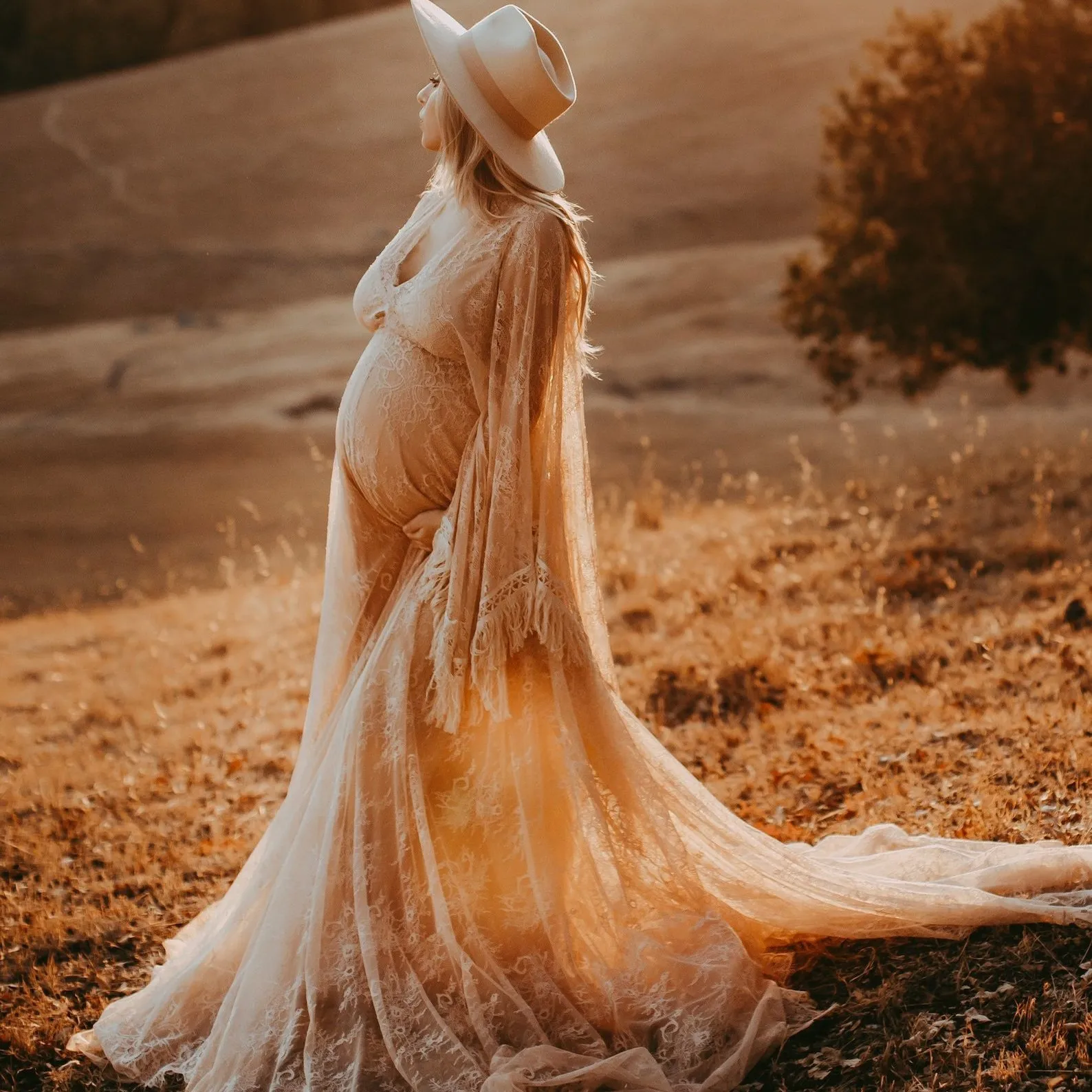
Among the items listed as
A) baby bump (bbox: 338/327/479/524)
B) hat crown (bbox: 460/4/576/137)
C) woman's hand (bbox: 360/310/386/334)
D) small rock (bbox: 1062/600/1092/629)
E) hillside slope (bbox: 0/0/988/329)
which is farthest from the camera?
hillside slope (bbox: 0/0/988/329)

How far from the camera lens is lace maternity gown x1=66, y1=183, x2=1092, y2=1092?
3.17 metres

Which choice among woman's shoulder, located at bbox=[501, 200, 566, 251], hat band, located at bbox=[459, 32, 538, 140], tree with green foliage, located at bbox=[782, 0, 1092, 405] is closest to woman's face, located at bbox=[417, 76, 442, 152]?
hat band, located at bbox=[459, 32, 538, 140]

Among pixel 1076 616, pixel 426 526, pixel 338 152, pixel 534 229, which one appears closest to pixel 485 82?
pixel 534 229

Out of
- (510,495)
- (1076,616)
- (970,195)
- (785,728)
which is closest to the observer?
(510,495)

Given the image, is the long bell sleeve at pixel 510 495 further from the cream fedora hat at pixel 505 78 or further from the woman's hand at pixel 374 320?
the woman's hand at pixel 374 320

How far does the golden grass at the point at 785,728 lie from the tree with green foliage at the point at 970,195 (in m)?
1.23

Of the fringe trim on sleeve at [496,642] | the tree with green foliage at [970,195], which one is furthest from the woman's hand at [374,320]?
the tree with green foliage at [970,195]

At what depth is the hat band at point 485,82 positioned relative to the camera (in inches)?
125

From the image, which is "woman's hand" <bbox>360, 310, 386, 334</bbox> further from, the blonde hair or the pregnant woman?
the blonde hair

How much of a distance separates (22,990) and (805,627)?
446 centimetres

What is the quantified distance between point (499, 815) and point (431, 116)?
1.84 m

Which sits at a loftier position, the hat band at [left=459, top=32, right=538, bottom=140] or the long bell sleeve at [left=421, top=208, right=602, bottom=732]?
the hat band at [left=459, top=32, right=538, bottom=140]

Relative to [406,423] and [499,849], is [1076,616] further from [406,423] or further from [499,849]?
[406,423]

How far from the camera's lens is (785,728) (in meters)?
5.93
